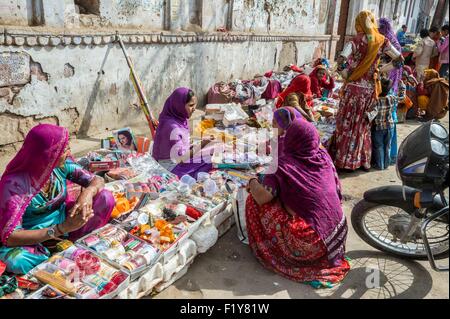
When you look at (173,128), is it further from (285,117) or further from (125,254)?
(125,254)

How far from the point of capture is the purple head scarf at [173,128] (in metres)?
3.47

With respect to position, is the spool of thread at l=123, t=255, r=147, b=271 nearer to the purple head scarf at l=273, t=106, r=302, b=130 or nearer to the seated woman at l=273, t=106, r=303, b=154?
the seated woman at l=273, t=106, r=303, b=154

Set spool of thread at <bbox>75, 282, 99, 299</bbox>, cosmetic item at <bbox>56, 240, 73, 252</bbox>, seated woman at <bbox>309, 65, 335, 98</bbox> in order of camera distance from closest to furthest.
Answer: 1. spool of thread at <bbox>75, 282, 99, 299</bbox>
2. cosmetic item at <bbox>56, 240, 73, 252</bbox>
3. seated woman at <bbox>309, 65, 335, 98</bbox>

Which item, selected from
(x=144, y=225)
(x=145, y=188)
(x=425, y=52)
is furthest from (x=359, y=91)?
(x=425, y=52)

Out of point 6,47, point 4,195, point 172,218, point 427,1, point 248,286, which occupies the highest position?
point 427,1

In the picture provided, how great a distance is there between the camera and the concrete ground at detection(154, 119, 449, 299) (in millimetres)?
2482

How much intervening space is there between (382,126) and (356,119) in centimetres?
37

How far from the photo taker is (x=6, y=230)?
2107mm

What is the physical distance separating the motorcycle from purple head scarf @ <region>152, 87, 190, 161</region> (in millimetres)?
1665

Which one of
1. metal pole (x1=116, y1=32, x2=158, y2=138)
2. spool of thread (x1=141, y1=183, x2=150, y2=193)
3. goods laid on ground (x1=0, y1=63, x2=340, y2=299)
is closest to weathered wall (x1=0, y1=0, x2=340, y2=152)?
metal pole (x1=116, y1=32, x2=158, y2=138)

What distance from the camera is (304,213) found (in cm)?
253
